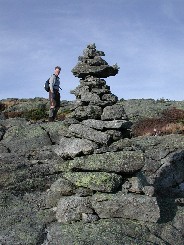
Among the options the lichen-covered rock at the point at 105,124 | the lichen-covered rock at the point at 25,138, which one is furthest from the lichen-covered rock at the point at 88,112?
the lichen-covered rock at the point at 25,138

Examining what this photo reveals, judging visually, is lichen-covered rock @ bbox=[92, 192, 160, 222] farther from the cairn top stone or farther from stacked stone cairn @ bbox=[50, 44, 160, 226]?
the cairn top stone

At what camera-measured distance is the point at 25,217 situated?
48.4 ft

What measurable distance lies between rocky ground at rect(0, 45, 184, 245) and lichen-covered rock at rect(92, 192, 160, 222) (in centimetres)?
3

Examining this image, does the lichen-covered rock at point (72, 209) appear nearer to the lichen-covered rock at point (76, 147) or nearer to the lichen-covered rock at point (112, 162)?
the lichen-covered rock at point (112, 162)

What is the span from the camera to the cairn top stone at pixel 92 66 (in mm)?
16750

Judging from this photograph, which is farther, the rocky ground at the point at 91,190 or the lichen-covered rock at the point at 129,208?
the lichen-covered rock at the point at 129,208

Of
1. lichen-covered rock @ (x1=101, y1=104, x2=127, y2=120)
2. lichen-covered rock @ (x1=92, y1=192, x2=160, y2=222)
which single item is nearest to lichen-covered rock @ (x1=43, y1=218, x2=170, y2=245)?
lichen-covered rock @ (x1=92, y1=192, x2=160, y2=222)

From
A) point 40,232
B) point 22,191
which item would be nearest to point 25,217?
point 40,232

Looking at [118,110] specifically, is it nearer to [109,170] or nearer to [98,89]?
[98,89]

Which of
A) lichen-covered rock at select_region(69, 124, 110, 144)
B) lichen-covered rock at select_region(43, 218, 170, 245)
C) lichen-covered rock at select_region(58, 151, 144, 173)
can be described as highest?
lichen-covered rock at select_region(69, 124, 110, 144)

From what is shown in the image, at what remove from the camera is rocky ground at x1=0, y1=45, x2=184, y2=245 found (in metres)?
13.3

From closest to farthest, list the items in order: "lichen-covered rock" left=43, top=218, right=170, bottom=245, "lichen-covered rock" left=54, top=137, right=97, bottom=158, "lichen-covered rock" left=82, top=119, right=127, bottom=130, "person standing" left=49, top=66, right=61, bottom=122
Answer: "lichen-covered rock" left=43, top=218, right=170, bottom=245 < "lichen-covered rock" left=54, top=137, right=97, bottom=158 < "lichen-covered rock" left=82, top=119, right=127, bottom=130 < "person standing" left=49, top=66, right=61, bottom=122

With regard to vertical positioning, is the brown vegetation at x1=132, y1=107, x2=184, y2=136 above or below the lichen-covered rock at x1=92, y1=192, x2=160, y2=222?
above

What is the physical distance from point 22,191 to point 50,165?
7.89ft
